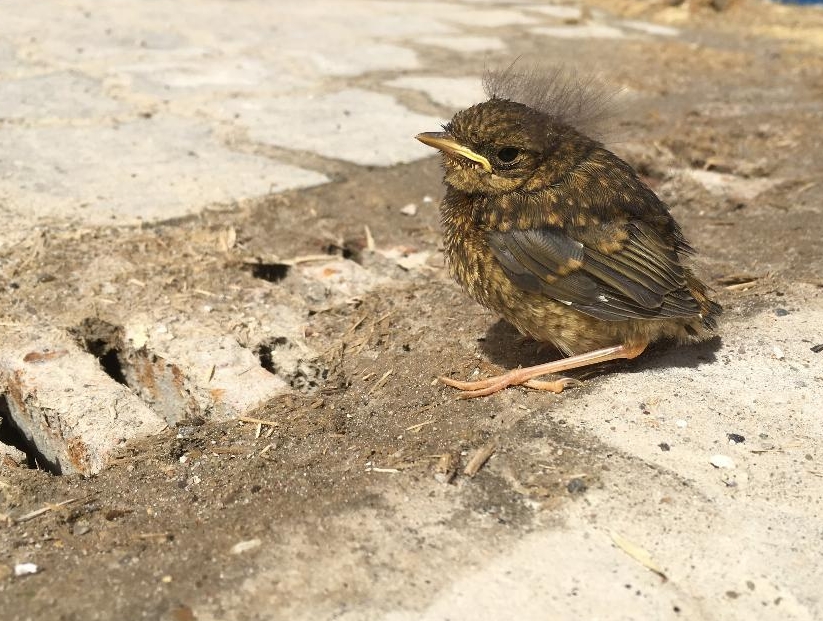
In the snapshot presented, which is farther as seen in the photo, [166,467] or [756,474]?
[166,467]

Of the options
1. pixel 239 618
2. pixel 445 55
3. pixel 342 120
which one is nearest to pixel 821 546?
pixel 239 618

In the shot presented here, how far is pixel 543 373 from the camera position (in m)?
2.85

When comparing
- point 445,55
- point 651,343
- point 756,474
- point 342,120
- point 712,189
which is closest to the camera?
point 756,474

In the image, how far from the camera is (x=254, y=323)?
133 inches

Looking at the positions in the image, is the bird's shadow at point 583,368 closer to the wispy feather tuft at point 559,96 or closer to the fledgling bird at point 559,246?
the fledgling bird at point 559,246

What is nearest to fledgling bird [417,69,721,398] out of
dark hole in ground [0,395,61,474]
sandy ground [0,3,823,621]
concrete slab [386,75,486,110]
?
sandy ground [0,3,823,621]

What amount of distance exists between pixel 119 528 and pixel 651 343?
186 centimetres

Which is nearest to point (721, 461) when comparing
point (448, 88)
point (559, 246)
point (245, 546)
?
point (559, 246)

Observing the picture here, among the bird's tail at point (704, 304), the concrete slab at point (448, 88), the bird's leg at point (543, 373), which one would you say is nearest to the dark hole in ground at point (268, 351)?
the bird's leg at point (543, 373)

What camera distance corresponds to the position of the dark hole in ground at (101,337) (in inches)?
128

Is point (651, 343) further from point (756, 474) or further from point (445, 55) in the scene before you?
point (445, 55)

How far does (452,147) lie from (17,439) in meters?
1.86

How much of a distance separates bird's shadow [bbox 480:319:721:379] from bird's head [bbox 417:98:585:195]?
594mm

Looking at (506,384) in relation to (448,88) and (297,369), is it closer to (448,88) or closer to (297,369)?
(297,369)
